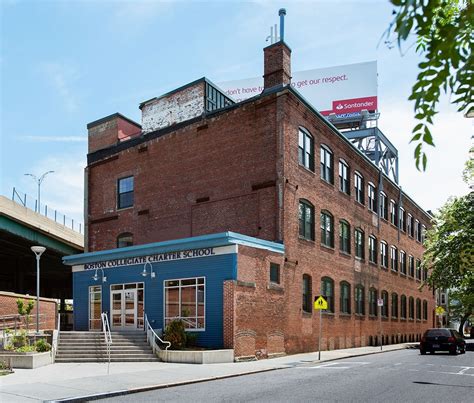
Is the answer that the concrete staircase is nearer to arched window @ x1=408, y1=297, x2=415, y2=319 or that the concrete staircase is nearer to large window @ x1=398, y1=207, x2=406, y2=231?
large window @ x1=398, y1=207, x2=406, y2=231

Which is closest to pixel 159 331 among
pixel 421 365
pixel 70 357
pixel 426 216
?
pixel 70 357

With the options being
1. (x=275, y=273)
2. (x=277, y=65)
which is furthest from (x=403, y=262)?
(x=275, y=273)

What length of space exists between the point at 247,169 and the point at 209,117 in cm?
450

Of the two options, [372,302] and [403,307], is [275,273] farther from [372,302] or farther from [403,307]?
[403,307]

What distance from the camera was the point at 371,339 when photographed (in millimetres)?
37281

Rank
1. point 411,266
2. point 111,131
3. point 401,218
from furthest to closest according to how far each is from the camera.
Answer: point 411,266
point 401,218
point 111,131

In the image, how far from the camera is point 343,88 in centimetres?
4825

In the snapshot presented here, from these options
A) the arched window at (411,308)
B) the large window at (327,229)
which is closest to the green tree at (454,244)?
the large window at (327,229)

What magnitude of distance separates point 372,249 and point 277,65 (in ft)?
55.6

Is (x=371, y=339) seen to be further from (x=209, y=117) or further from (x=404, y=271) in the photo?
(x=209, y=117)

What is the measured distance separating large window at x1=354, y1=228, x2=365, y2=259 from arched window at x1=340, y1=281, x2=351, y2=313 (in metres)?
2.87

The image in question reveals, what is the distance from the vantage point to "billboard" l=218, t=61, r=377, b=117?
47750mm

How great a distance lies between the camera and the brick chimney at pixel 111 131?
3741cm

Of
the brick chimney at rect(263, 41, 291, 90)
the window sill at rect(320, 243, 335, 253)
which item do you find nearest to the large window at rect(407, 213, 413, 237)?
the window sill at rect(320, 243, 335, 253)
